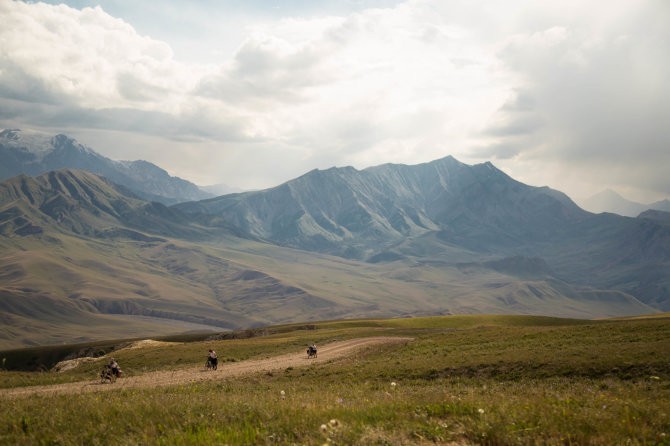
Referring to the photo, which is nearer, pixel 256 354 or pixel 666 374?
pixel 666 374

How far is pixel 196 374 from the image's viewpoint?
3800 cm

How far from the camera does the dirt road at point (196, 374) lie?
29688mm

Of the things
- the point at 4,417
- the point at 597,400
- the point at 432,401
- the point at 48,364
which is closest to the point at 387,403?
the point at 432,401

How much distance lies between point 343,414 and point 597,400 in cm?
836

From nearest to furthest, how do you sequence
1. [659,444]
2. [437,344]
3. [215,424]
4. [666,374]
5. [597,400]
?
1. [659,444]
2. [215,424]
3. [597,400]
4. [666,374]
5. [437,344]

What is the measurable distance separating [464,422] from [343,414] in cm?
340

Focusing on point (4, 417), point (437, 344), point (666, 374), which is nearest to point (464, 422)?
point (4, 417)

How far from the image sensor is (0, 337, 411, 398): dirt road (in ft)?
97.4

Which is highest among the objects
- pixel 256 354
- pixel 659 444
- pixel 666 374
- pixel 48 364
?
pixel 659 444

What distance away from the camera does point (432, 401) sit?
48.1 ft

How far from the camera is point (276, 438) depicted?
1084cm

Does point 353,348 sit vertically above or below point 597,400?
below

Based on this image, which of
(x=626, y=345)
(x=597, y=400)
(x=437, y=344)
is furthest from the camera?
(x=437, y=344)

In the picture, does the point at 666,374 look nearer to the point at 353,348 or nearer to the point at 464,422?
the point at 464,422
